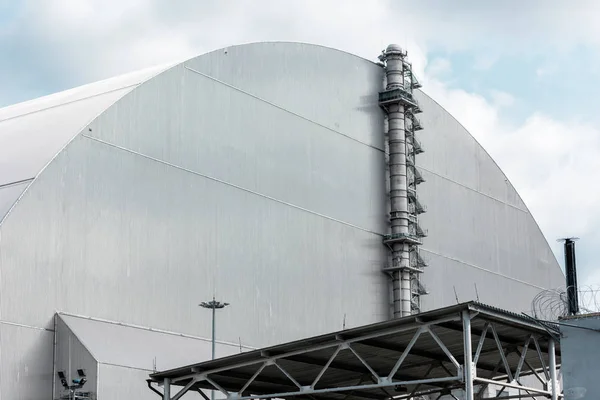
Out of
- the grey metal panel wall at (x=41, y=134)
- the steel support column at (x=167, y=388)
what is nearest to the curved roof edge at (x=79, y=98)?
the grey metal panel wall at (x=41, y=134)

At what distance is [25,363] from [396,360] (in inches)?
562

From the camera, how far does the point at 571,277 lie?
109 feet

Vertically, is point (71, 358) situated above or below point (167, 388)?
above

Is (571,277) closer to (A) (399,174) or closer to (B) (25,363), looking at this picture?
(B) (25,363)

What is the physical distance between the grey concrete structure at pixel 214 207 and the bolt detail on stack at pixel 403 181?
70cm

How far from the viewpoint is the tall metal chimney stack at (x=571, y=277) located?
31.7 m

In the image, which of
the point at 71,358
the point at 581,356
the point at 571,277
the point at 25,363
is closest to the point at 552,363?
the point at 581,356

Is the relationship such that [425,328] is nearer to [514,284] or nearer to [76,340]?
[76,340]

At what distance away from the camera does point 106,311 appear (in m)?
44.2

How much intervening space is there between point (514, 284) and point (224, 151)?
2656 cm

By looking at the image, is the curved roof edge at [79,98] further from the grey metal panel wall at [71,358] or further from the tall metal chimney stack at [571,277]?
the tall metal chimney stack at [571,277]

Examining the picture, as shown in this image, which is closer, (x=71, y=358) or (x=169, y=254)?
(x=71, y=358)

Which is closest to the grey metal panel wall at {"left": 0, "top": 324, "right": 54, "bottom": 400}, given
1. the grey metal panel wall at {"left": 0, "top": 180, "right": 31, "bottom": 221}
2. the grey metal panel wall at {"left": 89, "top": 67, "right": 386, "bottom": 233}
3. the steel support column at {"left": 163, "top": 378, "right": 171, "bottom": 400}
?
the grey metal panel wall at {"left": 0, "top": 180, "right": 31, "bottom": 221}

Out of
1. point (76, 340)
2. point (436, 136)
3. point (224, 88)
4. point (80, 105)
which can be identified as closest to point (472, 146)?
point (436, 136)
